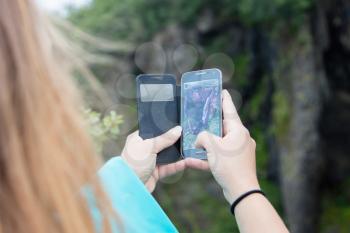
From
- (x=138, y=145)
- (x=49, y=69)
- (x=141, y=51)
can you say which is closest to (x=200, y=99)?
(x=138, y=145)

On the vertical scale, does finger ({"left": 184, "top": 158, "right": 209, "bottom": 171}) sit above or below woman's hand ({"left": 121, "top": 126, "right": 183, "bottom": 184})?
below

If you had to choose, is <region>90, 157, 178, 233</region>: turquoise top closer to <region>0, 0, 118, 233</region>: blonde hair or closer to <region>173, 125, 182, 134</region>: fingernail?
<region>0, 0, 118, 233</region>: blonde hair

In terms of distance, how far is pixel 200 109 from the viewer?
57.7 inches

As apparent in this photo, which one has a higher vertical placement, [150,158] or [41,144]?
[41,144]

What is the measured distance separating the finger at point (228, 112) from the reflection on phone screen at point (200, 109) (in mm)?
20

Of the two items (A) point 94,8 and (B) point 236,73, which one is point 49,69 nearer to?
(A) point 94,8

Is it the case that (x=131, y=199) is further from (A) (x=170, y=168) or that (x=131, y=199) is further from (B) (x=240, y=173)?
(A) (x=170, y=168)

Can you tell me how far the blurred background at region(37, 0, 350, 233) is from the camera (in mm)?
9039

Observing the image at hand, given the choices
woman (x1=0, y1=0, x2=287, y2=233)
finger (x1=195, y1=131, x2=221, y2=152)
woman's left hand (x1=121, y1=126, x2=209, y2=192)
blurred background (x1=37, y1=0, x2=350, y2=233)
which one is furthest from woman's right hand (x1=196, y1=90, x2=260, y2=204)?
blurred background (x1=37, y1=0, x2=350, y2=233)

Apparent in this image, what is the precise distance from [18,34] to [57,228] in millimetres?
187

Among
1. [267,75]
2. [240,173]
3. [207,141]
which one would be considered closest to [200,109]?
[207,141]

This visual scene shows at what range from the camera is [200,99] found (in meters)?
1.51

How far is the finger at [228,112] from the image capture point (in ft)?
4.07

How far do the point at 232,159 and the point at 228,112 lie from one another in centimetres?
19
